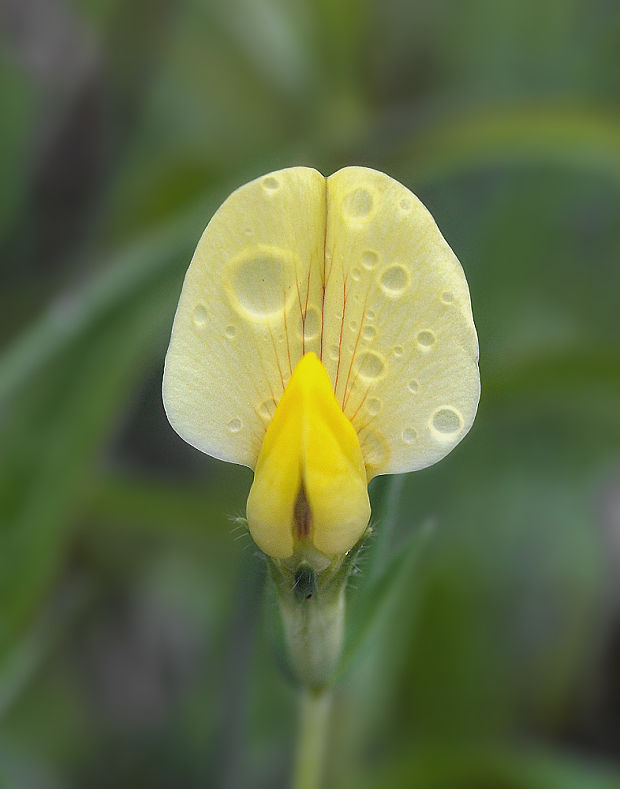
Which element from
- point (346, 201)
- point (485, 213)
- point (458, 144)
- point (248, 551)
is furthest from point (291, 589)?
point (485, 213)

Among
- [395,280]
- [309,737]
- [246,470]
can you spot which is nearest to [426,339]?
[395,280]

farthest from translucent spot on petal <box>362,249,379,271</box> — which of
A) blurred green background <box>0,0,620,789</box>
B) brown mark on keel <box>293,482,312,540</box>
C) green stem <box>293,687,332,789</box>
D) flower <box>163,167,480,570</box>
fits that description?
blurred green background <box>0,0,620,789</box>

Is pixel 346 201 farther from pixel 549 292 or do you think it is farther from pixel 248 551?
pixel 549 292

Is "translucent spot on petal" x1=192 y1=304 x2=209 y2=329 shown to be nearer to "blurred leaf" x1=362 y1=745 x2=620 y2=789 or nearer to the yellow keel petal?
the yellow keel petal

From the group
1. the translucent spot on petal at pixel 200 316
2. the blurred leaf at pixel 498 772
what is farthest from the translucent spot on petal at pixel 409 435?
the blurred leaf at pixel 498 772

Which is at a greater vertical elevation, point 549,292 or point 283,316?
point 549,292

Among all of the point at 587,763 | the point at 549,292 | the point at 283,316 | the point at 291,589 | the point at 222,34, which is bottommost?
the point at 587,763

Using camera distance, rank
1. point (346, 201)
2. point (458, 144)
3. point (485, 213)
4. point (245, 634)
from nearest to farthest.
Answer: point (346, 201) < point (245, 634) < point (458, 144) < point (485, 213)

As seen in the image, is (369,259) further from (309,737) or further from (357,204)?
(309,737)
